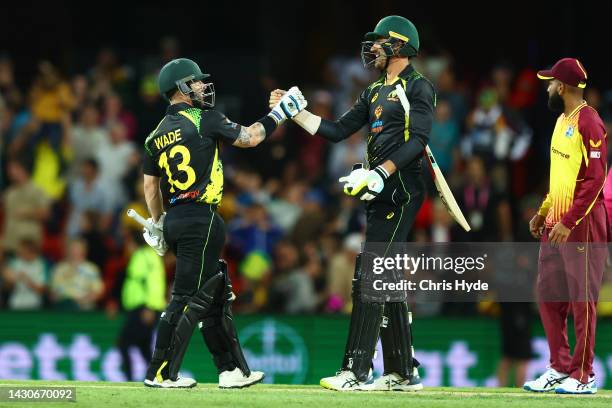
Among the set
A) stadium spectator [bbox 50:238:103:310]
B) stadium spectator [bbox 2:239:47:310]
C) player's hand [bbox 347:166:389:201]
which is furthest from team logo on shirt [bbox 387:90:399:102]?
stadium spectator [bbox 2:239:47:310]

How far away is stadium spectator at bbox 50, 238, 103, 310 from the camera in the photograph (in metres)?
15.2

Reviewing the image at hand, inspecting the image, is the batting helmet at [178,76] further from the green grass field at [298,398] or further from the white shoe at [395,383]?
the white shoe at [395,383]

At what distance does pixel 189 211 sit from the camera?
30.9 feet

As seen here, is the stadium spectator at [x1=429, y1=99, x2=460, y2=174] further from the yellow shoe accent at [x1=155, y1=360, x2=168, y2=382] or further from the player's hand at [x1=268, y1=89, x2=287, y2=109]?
the yellow shoe accent at [x1=155, y1=360, x2=168, y2=382]

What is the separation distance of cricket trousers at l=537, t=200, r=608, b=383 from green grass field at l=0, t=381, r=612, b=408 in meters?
0.33

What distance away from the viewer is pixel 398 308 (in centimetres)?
938

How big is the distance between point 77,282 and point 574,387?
737cm

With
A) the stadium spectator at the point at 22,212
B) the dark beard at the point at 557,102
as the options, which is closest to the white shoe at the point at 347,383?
the dark beard at the point at 557,102

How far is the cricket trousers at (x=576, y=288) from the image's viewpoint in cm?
949

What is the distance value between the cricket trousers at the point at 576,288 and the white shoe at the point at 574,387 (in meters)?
0.03

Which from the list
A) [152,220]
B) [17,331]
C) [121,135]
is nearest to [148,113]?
[121,135]

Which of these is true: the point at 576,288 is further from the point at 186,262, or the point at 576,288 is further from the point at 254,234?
the point at 254,234

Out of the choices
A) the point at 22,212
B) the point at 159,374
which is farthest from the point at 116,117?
the point at 159,374

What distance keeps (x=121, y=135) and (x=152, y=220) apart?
24.2ft
